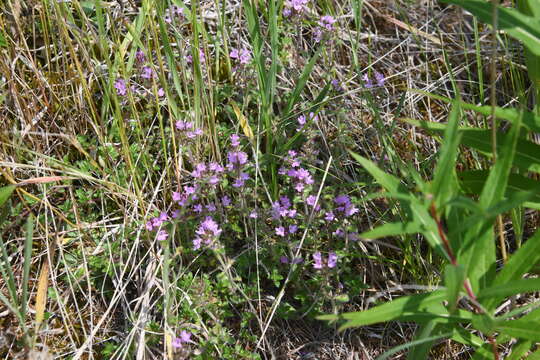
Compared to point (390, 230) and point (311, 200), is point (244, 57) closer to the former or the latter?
point (311, 200)

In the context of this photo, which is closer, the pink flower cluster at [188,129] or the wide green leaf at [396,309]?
the wide green leaf at [396,309]

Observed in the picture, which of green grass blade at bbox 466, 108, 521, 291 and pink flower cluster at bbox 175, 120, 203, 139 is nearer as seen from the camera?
green grass blade at bbox 466, 108, 521, 291

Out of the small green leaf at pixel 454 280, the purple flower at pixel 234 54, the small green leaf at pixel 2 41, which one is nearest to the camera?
the small green leaf at pixel 454 280

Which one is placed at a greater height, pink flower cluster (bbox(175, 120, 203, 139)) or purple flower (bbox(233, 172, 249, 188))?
pink flower cluster (bbox(175, 120, 203, 139))

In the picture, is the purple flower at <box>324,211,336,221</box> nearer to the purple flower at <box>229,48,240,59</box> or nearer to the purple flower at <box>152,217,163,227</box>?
the purple flower at <box>152,217,163,227</box>

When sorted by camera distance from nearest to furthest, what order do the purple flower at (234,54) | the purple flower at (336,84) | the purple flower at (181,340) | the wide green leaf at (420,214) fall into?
1. the wide green leaf at (420,214)
2. the purple flower at (181,340)
3. the purple flower at (336,84)
4. the purple flower at (234,54)

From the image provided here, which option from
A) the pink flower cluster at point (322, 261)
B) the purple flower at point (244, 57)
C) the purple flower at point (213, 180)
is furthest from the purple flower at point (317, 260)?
the purple flower at point (244, 57)

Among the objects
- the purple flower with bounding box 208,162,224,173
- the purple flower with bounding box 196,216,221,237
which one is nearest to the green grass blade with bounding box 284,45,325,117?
the purple flower with bounding box 208,162,224,173

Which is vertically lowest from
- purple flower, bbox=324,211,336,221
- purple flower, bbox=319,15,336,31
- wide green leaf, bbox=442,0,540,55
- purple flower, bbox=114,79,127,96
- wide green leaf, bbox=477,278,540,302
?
purple flower, bbox=324,211,336,221

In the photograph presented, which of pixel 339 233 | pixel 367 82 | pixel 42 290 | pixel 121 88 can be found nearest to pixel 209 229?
pixel 339 233

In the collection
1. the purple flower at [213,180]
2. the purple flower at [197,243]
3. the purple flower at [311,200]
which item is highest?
the purple flower at [213,180]

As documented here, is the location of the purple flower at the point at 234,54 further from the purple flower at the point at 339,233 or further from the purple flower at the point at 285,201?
the purple flower at the point at 339,233

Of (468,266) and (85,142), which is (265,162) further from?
(468,266)
